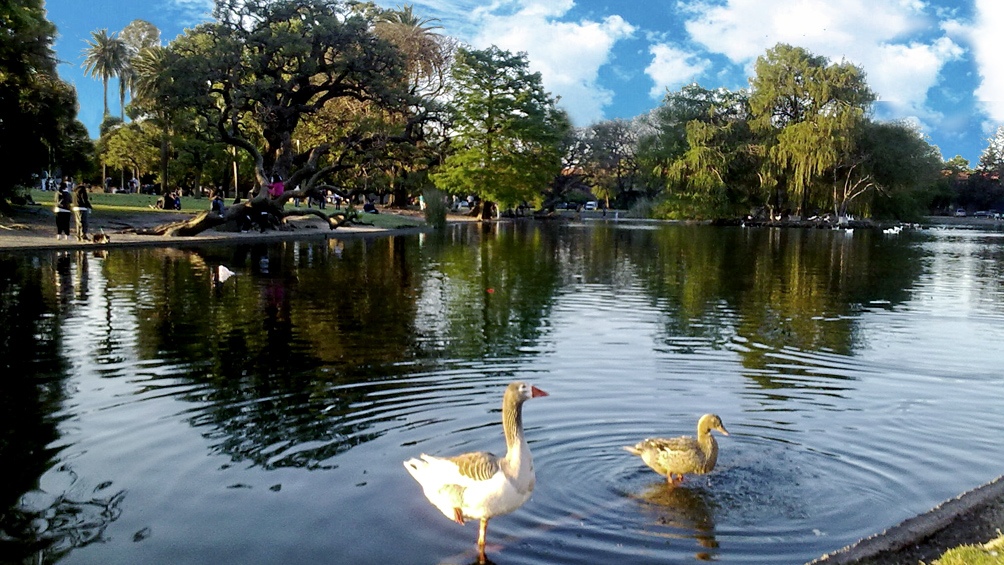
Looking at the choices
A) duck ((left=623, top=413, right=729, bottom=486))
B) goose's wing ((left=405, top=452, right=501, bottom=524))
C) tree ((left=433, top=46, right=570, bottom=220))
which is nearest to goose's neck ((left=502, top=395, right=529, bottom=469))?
goose's wing ((left=405, top=452, right=501, bottom=524))

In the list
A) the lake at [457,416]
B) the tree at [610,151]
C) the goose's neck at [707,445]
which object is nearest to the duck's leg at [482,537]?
the lake at [457,416]

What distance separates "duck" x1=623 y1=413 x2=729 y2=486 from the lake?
0.69ft

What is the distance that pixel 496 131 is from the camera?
74.3 m

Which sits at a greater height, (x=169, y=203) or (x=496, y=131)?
(x=496, y=131)

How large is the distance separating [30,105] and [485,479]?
36206mm

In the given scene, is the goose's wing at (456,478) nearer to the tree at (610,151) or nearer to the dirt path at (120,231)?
the dirt path at (120,231)

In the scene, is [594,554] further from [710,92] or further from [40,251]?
[710,92]

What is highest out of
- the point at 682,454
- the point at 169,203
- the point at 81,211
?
the point at 169,203

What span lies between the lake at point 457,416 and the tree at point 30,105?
53.5 ft

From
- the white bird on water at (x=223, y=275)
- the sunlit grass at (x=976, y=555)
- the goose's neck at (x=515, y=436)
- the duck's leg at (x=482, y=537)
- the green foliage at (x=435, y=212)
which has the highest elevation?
the green foliage at (x=435, y=212)

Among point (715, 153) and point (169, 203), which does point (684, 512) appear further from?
point (715, 153)

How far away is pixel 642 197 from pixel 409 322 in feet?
341

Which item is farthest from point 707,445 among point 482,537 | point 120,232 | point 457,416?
point 120,232

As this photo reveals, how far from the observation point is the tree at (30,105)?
110 ft
